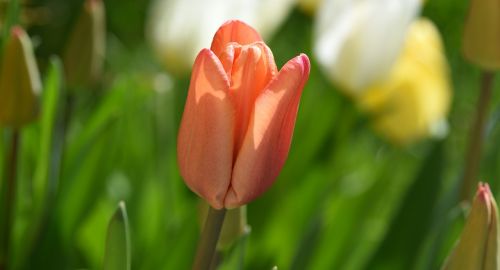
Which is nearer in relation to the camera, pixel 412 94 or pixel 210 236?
pixel 210 236

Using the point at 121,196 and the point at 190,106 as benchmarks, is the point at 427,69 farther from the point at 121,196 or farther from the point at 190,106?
the point at 190,106

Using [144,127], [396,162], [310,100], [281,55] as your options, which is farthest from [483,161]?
[281,55]

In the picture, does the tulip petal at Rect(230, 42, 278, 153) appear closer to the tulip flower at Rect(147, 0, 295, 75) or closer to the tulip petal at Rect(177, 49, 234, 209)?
the tulip petal at Rect(177, 49, 234, 209)

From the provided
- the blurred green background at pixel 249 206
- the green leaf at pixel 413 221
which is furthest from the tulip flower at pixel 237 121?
the green leaf at pixel 413 221

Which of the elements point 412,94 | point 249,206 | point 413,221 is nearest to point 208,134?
point 413,221

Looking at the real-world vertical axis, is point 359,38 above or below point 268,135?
below

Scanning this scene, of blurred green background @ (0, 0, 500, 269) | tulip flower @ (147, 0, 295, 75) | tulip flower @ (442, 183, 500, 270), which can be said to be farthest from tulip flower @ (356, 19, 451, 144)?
tulip flower @ (442, 183, 500, 270)

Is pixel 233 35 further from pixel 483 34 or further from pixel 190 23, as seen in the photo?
pixel 190 23
